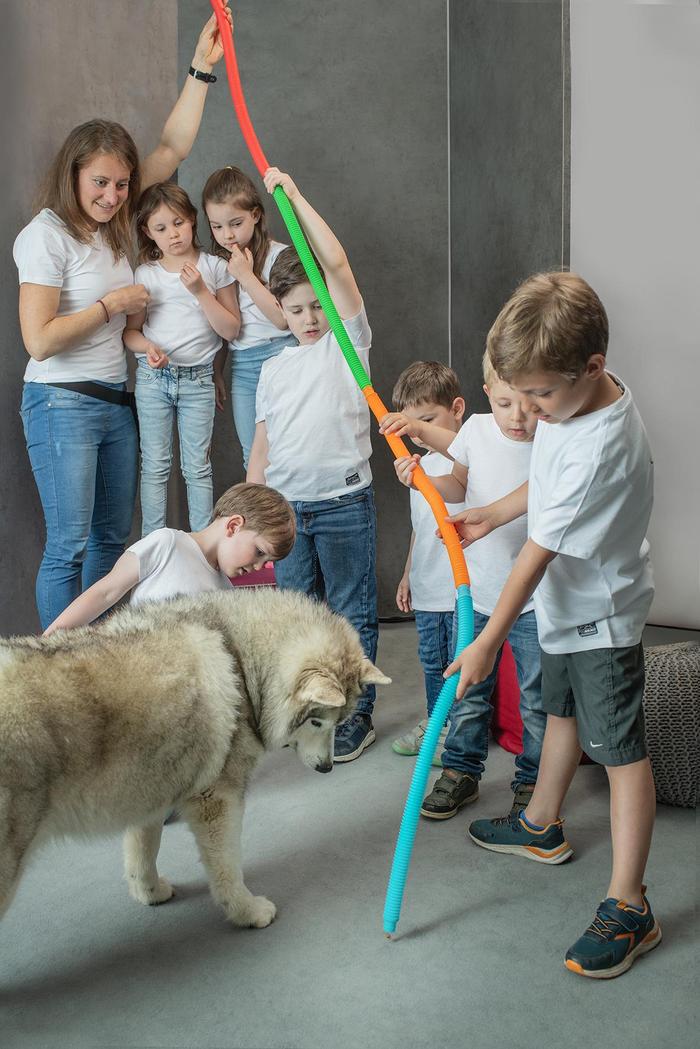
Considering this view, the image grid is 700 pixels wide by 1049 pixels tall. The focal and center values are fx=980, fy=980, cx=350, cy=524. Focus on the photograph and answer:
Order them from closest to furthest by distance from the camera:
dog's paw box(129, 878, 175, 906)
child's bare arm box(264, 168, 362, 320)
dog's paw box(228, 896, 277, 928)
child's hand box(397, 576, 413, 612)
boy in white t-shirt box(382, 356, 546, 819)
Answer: dog's paw box(228, 896, 277, 928), dog's paw box(129, 878, 175, 906), boy in white t-shirt box(382, 356, 546, 819), child's bare arm box(264, 168, 362, 320), child's hand box(397, 576, 413, 612)

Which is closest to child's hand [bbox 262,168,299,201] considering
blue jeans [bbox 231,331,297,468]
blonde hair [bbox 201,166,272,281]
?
blonde hair [bbox 201,166,272,281]

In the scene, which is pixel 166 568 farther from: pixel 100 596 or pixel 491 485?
pixel 491 485

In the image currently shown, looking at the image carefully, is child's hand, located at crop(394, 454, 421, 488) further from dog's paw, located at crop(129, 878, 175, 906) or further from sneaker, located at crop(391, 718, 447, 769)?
dog's paw, located at crop(129, 878, 175, 906)

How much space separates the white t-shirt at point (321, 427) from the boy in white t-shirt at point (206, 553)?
14.4 inches

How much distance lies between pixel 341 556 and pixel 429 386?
58 cm

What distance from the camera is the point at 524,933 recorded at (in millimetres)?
2012

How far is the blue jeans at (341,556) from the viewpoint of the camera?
2.95m

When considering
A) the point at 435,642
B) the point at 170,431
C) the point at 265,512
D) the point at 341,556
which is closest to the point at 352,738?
the point at 435,642

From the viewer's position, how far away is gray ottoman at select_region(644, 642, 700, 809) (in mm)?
2543

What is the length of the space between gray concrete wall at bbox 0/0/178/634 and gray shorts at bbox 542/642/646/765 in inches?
85.7

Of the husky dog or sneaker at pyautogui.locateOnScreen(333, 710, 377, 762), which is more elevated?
the husky dog

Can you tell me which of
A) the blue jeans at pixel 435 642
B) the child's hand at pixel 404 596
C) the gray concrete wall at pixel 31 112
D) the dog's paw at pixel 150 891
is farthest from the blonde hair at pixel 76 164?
the dog's paw at pixel 150 891

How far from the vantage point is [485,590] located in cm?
259

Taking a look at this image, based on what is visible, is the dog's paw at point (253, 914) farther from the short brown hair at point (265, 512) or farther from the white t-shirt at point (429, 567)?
the white t-shirt at point (429, 567)
